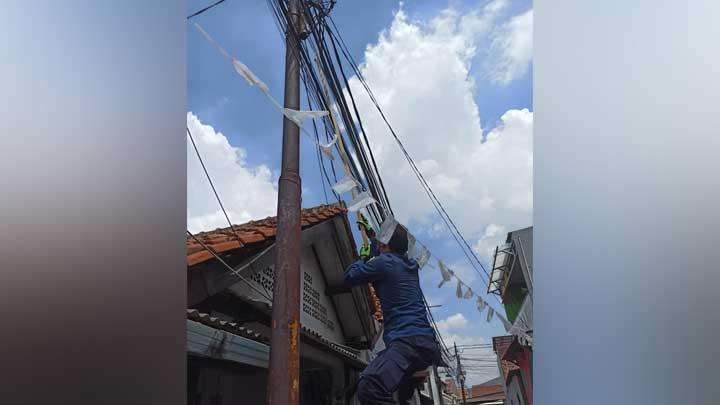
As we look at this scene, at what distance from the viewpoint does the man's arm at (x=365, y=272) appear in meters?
3.24

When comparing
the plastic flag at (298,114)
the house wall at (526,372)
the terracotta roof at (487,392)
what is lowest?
the terracotta roof at (487,392)

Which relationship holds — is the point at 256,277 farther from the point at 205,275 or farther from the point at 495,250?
the point at 495,250

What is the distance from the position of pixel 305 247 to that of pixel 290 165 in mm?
3074

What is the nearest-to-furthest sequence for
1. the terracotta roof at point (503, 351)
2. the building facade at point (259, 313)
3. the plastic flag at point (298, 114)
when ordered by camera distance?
1. the plastic flag at point (298, 114)
2. the building facade at point (259, 313)
3. the terracotta roof at point (503, 351)

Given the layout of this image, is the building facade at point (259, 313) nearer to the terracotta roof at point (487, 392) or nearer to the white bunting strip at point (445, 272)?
the white bunting strip at point (445, 272)

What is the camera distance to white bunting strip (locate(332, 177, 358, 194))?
3754 mm

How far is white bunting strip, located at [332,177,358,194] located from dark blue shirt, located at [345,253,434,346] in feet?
2.06

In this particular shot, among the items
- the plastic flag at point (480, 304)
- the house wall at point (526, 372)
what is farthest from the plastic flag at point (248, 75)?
the house wall at point (526, 372)

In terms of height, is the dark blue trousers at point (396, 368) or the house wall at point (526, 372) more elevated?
the dark blue trousers at point (396, 368)

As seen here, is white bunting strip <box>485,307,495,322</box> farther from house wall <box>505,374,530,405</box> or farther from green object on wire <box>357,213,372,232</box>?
house wall <box>505,374,530,405</box>

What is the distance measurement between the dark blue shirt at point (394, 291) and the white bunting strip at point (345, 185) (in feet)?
2.06

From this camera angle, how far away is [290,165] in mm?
3354

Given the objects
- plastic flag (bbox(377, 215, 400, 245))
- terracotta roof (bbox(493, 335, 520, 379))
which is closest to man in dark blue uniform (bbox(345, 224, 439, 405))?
plastic flag (bbox(377, 215, 400, 245))
